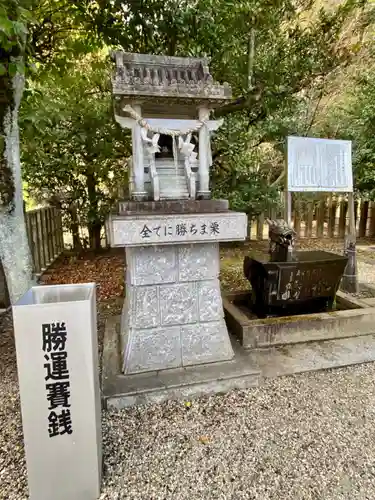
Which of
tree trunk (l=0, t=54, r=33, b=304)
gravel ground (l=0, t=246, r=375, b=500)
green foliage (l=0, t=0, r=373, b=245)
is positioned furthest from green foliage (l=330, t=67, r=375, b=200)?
tree trunk (l=0, t=54, r=33, b=304)

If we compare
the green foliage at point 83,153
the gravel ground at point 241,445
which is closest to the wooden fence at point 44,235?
the green foliage at point 83,153

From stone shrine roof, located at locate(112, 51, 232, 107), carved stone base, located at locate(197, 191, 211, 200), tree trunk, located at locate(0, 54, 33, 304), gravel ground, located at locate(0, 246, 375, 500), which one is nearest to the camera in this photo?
gravel ground, located at locate(0, 246, 375, 500)

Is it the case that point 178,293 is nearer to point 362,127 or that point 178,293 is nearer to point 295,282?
point 295,282

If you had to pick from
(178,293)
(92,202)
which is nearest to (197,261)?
(178,293)

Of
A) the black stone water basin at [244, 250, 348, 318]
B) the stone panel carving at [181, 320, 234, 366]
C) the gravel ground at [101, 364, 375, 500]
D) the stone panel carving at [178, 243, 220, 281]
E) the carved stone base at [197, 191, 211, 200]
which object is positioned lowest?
the gravel ground at [101, 364, 375, 500]

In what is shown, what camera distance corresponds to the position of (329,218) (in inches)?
360

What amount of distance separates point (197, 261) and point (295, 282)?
1320 millimetres

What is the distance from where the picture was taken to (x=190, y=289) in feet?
8.70

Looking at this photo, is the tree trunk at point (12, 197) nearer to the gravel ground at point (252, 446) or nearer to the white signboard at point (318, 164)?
the gravel ground at point (252, 446)

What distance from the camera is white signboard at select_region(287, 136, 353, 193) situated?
12.6ft

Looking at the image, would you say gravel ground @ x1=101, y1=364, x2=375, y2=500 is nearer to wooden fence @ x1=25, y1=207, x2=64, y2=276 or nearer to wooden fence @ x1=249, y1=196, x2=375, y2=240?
wooden fence @ x1=25, y1=207, x2=64, y2=276

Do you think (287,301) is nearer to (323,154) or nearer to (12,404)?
(323,154)

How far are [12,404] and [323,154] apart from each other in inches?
166

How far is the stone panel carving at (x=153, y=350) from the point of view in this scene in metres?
2.59
